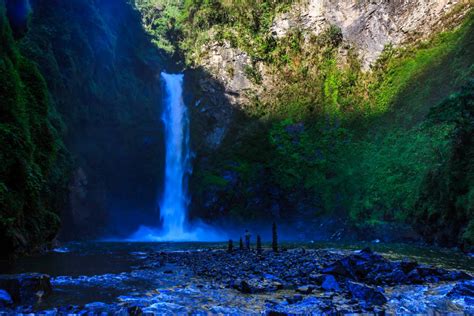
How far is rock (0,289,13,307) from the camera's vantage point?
6651mm

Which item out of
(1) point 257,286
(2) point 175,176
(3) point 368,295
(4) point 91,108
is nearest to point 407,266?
(3) point 368,295

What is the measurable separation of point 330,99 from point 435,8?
1408cm

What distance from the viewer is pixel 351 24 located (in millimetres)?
44750

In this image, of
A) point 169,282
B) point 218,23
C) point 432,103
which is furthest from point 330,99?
point 169,282

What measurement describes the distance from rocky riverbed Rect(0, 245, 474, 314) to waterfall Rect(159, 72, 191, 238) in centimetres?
3009

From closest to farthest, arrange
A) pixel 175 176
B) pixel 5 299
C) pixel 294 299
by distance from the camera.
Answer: pixel 5 299 < pixel 294 299 < pixel 175 176

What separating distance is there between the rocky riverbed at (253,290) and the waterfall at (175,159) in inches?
1184

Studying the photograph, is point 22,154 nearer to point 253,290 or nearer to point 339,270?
point 253,290

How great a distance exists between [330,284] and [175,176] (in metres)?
36.6

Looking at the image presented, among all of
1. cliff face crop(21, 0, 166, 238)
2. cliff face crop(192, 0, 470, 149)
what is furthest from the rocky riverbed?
cliff face crop(192, 0, 470, 149)

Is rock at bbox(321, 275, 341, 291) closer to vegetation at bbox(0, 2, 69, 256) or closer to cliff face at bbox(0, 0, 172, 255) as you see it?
vegetation at bbox(0, 2, 69, 256)

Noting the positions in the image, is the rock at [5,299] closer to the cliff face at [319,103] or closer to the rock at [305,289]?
the rock at [305,289]

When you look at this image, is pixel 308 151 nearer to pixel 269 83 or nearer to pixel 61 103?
pixel 269 83

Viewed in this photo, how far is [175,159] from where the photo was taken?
44500mm
